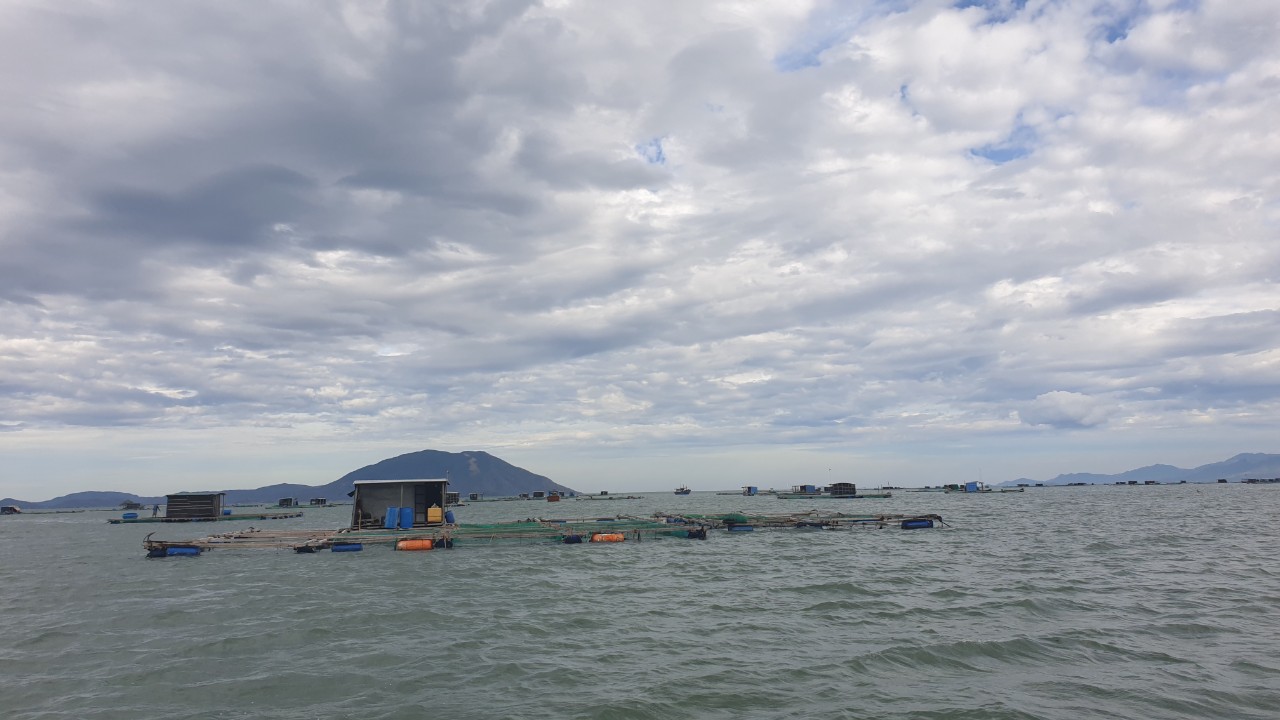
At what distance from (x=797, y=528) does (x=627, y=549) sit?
81.6 feet

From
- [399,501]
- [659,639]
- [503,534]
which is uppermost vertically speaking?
[399,501]

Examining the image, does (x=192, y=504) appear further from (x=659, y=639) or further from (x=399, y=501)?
(x=659, y=639)

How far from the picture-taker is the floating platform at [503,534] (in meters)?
52.1

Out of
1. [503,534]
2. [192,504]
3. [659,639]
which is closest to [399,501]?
[503,534]

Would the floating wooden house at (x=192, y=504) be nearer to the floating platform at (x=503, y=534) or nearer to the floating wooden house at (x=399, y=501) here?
the floating platform at (x=503, y=534)

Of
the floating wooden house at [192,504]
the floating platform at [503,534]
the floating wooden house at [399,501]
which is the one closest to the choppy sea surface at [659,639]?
the floating platform at [503,534]

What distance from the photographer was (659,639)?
73.9 ft

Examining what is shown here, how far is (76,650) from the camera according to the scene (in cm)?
2244

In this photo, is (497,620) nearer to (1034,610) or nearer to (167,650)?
(167,650)

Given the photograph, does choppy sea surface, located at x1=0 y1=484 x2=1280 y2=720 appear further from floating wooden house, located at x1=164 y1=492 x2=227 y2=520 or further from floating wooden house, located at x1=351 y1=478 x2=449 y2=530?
floating wooden house, located at x1=164 y1=492 x2=227 y2=520

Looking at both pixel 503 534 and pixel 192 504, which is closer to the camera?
pixel 503 534

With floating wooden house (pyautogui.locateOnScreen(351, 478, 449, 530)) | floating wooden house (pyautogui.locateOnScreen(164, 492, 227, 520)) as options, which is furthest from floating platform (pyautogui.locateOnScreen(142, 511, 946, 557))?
floating wooden house (pyautogui.locateOnScreen(164, 492, 227, 520))

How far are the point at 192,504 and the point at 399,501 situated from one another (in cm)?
7978

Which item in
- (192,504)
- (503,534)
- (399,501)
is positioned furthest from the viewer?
(192,504)
